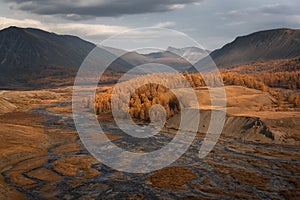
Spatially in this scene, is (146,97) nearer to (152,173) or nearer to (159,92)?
(159,92)

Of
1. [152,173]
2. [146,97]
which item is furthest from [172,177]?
[146,97]

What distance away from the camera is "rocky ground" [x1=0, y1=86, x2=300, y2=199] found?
99.8 ft

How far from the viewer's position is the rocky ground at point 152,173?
30.4 metres

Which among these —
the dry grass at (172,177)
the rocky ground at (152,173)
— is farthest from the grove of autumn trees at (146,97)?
the dry grass at (172,177)

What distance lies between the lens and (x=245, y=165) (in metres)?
39.7

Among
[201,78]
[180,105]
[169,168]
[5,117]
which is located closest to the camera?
[169,168]

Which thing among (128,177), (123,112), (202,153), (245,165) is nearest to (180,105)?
(123,112)

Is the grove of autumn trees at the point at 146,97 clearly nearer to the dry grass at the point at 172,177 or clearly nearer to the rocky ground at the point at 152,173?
the rocky ground at the point at 152,173

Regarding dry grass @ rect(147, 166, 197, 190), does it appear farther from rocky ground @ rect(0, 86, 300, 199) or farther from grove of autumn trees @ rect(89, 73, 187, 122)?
grove of autumn trees @ rect(89, 73, 187, 122)

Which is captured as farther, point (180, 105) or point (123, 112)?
point (123, 112)

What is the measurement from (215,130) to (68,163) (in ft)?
101

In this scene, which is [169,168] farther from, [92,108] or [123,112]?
[92,108]

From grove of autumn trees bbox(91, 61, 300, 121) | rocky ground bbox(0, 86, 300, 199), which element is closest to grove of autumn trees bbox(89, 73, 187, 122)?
grove of autumn trees bbox(91, 61, 300, 121)

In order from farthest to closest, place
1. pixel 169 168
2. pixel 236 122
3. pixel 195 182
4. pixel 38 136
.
A: pixel 236 122, pixel 38 136, pixel 169 168, pixel 195 182
